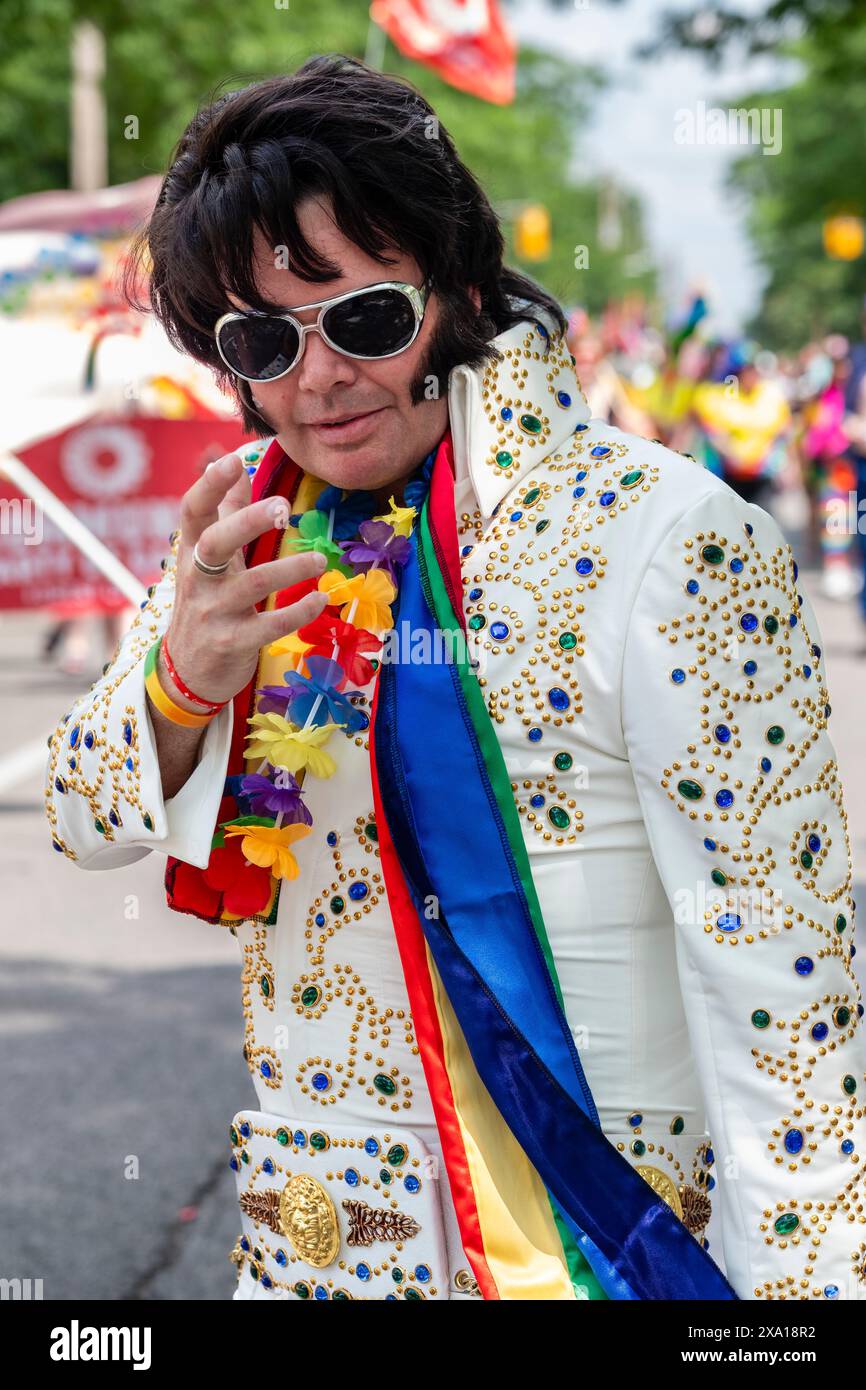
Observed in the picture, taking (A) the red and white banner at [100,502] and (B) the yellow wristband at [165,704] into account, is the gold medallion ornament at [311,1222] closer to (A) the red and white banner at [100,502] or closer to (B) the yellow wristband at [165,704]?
(B) the yellow wristband at [165,704]

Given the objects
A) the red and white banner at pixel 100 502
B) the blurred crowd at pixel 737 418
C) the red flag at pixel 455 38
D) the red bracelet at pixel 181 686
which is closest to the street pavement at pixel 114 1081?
the red and white banner at pixel 100 502

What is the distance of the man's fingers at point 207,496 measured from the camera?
171 centimetres

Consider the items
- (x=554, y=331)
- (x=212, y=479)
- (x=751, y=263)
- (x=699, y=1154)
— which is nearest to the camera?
(x=212, y=479)

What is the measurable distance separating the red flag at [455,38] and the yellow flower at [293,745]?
33.7ft

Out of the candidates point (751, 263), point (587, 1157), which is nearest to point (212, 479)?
point (587, 1157)

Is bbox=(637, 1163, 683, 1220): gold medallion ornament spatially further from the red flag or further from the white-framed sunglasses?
the red flag

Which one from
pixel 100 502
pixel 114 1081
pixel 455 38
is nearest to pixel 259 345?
pixel 114 1081

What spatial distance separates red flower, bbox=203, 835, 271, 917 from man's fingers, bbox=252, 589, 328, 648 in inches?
12.1

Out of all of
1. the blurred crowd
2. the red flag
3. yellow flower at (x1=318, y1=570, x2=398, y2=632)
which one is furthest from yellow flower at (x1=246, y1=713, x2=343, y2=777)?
the blurred crowd

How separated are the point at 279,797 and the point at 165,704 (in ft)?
0.51

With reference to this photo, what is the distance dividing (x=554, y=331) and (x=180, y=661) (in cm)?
58
